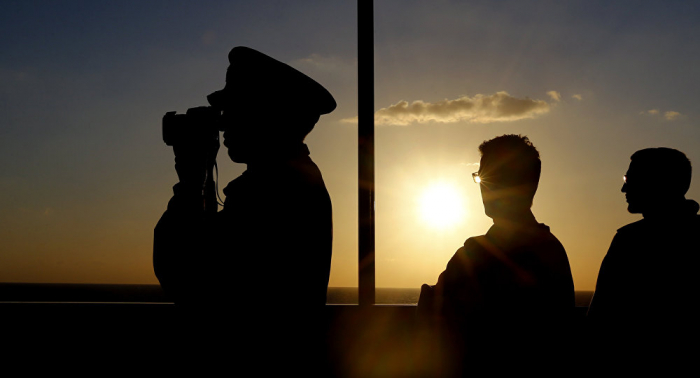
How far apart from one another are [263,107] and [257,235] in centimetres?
23

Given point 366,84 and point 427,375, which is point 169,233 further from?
point 366,84

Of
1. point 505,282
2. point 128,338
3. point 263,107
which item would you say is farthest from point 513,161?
point 128,338

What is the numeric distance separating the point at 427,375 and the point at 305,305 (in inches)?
15.4

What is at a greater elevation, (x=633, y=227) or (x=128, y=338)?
(x=633, y=227)

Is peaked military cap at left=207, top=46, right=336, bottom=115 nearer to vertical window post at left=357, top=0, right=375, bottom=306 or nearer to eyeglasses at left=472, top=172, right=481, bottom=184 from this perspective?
eyeglasses at left=472, top=172, right=481, bottom=184

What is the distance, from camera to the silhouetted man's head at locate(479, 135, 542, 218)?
117 centimetres

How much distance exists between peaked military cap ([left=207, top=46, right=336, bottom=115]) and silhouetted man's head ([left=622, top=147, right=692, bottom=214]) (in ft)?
2.96

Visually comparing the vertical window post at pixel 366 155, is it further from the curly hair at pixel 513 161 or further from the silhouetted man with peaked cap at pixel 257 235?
the silhouetted man with peaked cap at pixel 257 235

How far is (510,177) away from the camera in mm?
1190

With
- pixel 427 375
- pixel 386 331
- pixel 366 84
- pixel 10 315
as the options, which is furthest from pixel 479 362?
pixel 10 315

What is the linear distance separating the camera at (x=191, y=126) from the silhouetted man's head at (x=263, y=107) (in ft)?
0.07

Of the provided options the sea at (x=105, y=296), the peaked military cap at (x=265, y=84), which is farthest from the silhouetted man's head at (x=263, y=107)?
the sea at (x=105, y=296)

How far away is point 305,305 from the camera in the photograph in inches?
A: 33.1

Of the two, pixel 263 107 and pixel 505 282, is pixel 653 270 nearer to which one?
pixel 505 282
